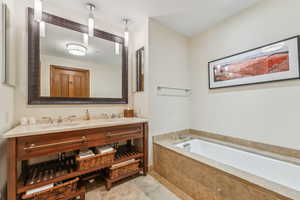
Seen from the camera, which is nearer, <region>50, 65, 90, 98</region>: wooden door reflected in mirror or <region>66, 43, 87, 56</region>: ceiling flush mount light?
<region>50, 65, 90, 98</region>: wooden door reflected in mirror

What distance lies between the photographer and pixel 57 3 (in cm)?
157

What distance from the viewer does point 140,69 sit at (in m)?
2.07

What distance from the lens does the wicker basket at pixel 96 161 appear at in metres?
1.30

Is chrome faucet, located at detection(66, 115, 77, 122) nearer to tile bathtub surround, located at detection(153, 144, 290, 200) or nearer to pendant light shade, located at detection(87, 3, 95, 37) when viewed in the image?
pendant light shade, located at detection(87, 3, 95, 37)

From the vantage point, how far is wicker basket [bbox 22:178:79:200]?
1068 millimetres

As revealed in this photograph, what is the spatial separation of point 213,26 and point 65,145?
2762mm

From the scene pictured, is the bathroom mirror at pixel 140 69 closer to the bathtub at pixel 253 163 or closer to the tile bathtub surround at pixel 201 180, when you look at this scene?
the tile bathtub surround at pixel 201 180

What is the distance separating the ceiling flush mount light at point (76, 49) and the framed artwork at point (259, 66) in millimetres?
2105

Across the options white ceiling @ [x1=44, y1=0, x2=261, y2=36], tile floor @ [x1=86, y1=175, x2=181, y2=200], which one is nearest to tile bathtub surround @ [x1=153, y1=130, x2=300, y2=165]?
tile floor @ [x1=86, y1=175, x2=181, y2=200]

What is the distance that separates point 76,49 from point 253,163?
278cm

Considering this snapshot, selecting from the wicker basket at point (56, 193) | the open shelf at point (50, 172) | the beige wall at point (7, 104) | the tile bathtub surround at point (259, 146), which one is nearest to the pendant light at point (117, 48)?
the beige wall at point (7, 104)

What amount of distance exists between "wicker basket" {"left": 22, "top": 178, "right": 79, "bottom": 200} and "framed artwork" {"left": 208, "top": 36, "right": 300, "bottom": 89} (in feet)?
7.80

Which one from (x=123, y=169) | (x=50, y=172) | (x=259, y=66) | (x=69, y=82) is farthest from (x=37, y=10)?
(x=259, y=66)

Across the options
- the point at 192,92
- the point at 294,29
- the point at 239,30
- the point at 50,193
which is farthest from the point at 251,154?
the point at 50,193
